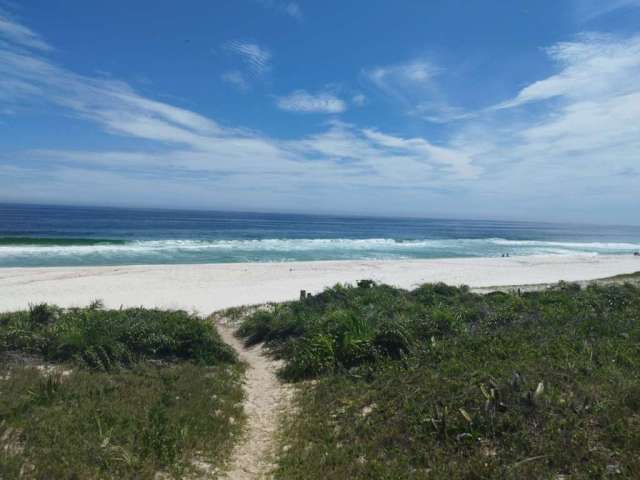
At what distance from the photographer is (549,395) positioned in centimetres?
507

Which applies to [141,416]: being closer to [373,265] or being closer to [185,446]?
[185,446]

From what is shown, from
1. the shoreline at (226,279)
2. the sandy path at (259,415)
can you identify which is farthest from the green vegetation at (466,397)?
the shoreline at (226,279)

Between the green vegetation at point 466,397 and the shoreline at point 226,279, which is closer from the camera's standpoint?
the green vegetation at point 466,397

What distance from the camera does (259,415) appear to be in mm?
6621

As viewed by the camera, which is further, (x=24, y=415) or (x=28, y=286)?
(x=28, y=286)

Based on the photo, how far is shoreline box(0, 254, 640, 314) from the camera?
56.4 ft

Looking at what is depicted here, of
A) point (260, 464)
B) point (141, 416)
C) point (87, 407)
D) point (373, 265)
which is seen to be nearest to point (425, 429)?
point (260, 464)

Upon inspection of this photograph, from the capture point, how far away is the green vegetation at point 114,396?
460 cm

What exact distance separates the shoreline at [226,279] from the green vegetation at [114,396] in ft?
21.6

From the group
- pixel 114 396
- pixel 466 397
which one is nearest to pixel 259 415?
pixel 114 396

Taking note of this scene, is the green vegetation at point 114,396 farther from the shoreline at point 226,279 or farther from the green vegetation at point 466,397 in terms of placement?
the shoreline at point 226,279

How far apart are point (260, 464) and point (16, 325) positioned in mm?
7652

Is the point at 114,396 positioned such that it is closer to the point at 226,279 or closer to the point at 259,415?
the point at 259,415

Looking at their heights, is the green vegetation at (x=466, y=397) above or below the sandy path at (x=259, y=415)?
above
